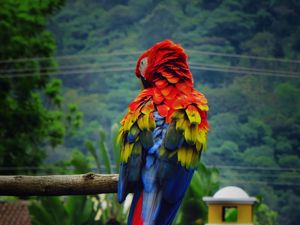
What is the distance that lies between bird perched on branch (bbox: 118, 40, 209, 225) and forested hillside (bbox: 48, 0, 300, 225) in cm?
2154

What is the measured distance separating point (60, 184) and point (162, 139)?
0.59 metres

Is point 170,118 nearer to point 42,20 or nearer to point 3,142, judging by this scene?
point 3,142

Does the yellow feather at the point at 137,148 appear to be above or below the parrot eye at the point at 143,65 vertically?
below

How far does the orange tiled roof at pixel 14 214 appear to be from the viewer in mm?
13172

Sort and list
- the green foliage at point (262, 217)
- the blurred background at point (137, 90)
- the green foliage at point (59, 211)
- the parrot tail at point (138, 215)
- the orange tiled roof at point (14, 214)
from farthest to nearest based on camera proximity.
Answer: the green foliage at point (262, 217)
the orange tiled roof at point (14, 214)
the blurred background at point (137, 90)
the green foliage at point (59, 211)
the parrot tail at point (138, 215)

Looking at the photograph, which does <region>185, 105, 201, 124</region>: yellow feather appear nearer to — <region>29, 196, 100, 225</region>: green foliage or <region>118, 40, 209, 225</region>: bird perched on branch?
<region>118, 40, 209, 225</region>: bird perched on branch

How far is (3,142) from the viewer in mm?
15844

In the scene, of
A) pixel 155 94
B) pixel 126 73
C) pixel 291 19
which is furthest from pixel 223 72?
pixel 155 94

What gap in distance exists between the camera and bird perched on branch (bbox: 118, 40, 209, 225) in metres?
2.65

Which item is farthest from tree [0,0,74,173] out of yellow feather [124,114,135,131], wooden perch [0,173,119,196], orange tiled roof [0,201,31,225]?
yellow feather [124,114,135,131]

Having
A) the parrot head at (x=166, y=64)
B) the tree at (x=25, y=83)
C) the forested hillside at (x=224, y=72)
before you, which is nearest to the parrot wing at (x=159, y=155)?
the parrot head at (x=166, y=64)

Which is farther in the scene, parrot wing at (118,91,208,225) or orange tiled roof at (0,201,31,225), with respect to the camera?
orange tiled roof at (0,201,31,225)

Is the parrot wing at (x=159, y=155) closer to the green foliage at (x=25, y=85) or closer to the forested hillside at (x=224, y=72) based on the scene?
the green foliage at (x=25, y=85)

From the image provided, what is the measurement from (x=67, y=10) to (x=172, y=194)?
190 ft
